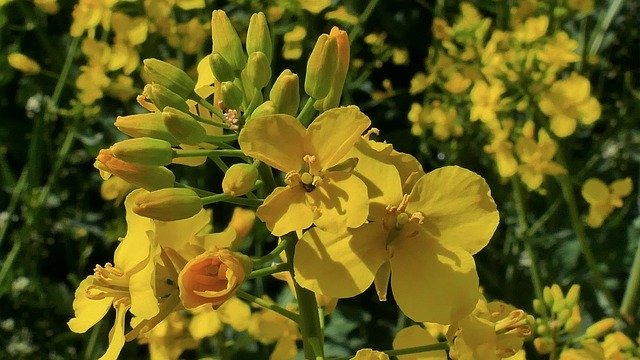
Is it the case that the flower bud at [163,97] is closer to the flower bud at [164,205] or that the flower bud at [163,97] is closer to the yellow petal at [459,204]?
the flower bud at [164,205]

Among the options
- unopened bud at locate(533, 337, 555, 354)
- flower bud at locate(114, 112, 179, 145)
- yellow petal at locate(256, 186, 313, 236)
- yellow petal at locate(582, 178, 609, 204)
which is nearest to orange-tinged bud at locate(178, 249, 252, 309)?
yellow petal at locate(256, 186, 313, 236)

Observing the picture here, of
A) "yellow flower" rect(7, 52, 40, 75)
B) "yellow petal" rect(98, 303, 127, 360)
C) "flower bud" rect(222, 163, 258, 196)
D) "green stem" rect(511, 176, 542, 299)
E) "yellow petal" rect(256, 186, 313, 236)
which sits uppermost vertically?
"flower bud" rect(222, 163, 258, 196)

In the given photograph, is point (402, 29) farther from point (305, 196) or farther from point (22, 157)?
point (305, 196)

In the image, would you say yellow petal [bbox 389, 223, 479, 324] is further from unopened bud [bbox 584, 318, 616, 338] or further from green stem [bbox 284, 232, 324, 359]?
unopened bud [bbox 584, 318, 616, 338]

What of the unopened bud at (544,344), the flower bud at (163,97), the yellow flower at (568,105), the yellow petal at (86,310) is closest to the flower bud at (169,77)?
the flower bud at (163,97)

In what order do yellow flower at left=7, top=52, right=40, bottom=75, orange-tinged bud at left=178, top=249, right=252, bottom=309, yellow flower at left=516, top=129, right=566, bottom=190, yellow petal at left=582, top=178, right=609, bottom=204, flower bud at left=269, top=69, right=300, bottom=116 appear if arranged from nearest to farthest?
orange-tinged bud at left=178, top=249, right=252, bottom=309
flower bud at left=269, top=69, right=300, bottom=116
yellow flower at left=516, top=129, right=566, bottom=190
yellow petal at left=582, top=178, right=609, bottom=204
yellow flower at left=7, top=52, right=40, bottom=75

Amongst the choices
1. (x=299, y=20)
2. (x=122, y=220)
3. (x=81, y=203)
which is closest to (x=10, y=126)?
(x=81, y=203)
